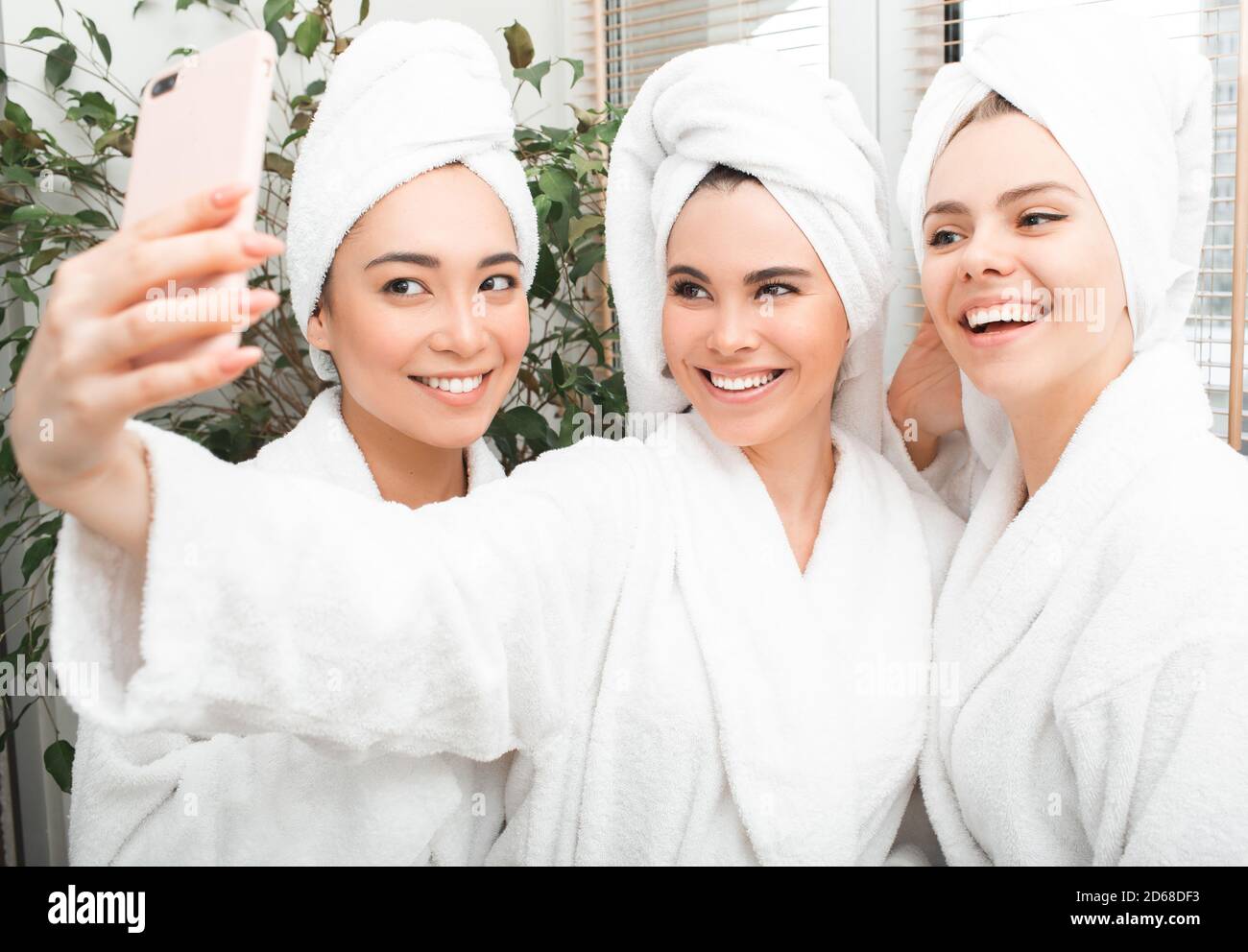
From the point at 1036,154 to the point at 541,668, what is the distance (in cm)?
70

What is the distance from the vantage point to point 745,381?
114 cm

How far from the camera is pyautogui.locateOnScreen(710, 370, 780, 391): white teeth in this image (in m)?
1.14

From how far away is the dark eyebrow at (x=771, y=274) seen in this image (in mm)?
1105

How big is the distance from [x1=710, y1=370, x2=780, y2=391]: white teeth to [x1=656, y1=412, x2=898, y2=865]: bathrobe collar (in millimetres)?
101

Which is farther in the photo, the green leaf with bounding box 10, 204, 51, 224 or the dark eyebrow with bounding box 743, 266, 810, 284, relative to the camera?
the green leaf with bounding box 10, 204, 51, 224

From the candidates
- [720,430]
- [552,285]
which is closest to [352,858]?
[720,430]

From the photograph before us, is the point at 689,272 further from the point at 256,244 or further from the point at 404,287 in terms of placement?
the point at 256,244

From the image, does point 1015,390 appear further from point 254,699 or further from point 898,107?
point 898,107

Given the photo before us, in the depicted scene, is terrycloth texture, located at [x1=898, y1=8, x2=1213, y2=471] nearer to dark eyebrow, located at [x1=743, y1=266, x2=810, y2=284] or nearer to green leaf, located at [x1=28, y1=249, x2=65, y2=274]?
dark eyebrow, located at [x1=743, y1=266, x2=810, y2=284]

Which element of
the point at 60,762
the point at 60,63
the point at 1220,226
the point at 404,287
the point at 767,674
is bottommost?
the point at 60,762

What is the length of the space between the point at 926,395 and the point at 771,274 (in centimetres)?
38

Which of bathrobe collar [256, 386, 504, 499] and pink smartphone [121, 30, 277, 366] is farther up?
pink smartphone [121, 30, 277, 366]

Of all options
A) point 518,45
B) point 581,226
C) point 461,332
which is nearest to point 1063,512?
point 461,332

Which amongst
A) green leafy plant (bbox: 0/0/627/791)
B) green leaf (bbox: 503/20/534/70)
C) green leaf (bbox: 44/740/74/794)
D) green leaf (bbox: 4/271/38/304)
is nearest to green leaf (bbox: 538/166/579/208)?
green leafy plant (bbox: 0/0/627/791)
